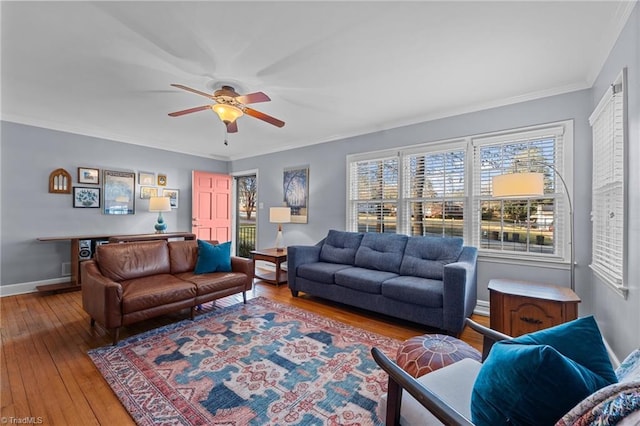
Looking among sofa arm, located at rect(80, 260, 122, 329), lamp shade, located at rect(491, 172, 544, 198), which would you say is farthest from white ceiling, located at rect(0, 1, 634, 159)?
sofa arm, located at rect(80, 260, 122, 329)

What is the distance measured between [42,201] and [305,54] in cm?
450

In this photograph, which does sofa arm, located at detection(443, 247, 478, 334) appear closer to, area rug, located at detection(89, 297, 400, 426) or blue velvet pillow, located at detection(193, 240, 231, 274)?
area rug, located at detection(89, 297, 400, 426)

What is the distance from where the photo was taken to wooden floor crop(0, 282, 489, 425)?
1661mm

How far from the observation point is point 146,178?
16.9ft

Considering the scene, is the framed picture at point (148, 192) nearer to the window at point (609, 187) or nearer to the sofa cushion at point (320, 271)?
the sofa cushion at point (320, 271)

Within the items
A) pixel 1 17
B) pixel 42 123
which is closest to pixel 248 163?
pixel 42 123

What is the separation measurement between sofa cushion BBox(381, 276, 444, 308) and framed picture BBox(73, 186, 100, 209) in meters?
4.74

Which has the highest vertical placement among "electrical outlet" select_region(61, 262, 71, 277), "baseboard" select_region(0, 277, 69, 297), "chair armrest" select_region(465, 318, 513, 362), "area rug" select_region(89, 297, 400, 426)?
"chair armrest" select_region(465, 318, 513, 362)

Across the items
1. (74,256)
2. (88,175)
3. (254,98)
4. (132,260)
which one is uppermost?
(254,98)

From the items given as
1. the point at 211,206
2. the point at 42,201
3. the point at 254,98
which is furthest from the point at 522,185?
the point at 42,201

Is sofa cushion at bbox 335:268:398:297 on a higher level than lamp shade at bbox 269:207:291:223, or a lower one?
lower

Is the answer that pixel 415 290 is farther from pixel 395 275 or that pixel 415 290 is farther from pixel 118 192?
pixel 118 192

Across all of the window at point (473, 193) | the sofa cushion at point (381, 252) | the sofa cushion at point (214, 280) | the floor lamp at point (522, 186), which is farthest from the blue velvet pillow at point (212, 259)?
the floor lamp at point (522, 186)

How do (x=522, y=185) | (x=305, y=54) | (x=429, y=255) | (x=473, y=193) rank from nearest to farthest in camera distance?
(x=305, y=54), (x=522, y=185), (x=429, y=255), (x=473, y=193)
